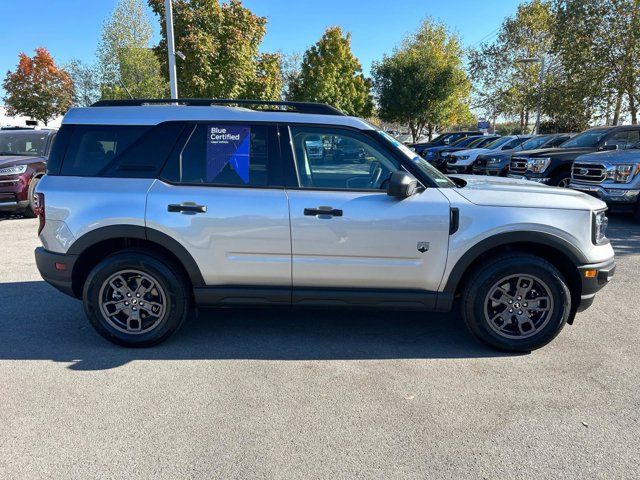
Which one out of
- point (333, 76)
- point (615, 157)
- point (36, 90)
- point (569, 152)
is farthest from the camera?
point (36, 90)

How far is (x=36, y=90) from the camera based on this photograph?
4262 centimetres

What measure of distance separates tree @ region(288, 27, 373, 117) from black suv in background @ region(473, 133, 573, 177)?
17236 millimetres

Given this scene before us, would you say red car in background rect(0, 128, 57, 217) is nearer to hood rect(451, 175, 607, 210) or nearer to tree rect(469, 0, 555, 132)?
hood rect(451, 175, 607, 210)

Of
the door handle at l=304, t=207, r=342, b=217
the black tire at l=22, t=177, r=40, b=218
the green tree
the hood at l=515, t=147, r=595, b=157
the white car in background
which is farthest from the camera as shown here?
the green tree

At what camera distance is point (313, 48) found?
32.6m

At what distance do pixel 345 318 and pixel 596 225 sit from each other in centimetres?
230

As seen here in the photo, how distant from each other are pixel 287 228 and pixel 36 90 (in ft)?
161

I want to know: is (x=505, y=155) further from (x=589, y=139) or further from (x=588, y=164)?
(x=588, y=164)

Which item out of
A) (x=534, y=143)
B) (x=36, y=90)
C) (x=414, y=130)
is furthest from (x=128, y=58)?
(x=534, y=143)

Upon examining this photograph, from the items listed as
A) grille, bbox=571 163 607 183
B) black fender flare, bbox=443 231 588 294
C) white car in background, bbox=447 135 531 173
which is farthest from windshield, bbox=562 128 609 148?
black fender flare, bbox=443 231 588 294

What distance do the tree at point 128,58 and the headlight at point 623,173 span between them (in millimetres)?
31614

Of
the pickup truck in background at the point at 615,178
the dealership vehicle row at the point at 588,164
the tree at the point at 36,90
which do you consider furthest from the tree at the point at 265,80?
the tree at the point at 36,90

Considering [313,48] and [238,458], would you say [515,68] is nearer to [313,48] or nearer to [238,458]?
[313,48]

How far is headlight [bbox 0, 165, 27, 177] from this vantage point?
908 cm
